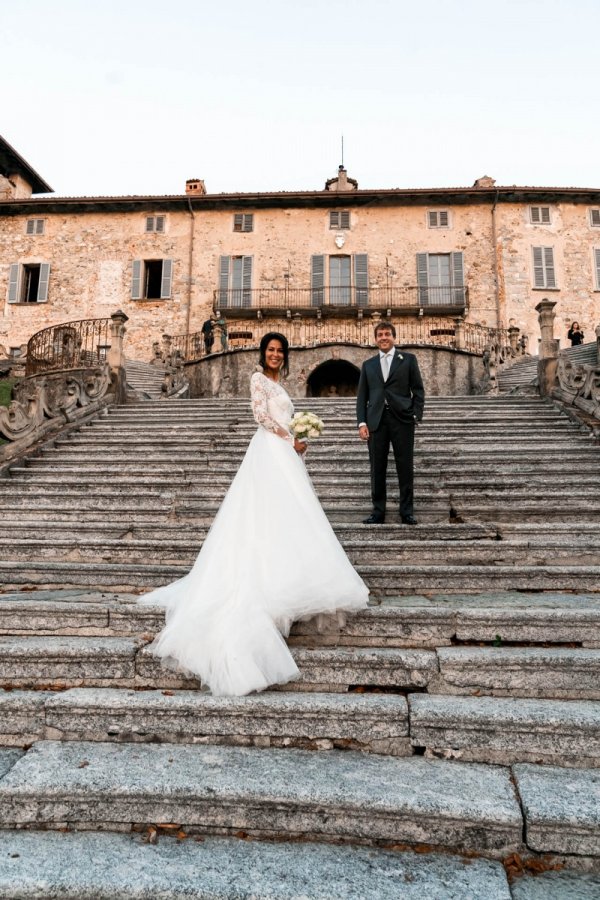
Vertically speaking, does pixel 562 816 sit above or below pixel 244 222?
below

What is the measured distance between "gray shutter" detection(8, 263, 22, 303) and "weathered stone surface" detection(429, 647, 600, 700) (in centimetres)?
2335

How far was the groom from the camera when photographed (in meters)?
4.93

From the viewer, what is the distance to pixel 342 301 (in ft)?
69.3

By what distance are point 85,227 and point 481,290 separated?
1519 cm

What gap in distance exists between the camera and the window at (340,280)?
21047mm

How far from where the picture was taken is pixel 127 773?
220 centimetres

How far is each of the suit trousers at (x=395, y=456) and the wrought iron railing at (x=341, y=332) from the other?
45.9ft

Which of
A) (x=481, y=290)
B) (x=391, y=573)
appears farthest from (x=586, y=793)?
(x=481, y=290)

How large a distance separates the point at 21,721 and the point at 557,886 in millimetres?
2211

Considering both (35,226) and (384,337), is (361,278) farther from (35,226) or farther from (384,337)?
(384,337)

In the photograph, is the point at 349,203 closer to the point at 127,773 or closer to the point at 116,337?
the point at 116,337

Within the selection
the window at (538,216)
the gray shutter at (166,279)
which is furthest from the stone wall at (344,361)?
the window at (538,216)

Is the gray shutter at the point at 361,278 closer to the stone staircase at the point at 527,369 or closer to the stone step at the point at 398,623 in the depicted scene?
the stone staircase at the point at 527,369

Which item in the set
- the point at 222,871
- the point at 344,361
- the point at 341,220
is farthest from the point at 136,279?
the point at 222,871
